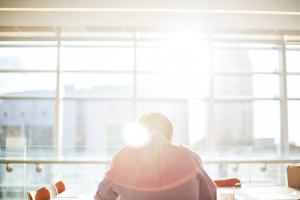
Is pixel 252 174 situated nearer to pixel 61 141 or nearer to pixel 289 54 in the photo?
pixel 289 54

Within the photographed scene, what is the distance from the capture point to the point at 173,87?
6.43 m

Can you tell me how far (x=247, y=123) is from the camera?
21.1ft

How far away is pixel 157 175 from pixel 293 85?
603cm

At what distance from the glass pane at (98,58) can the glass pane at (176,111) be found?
1014 millimetres

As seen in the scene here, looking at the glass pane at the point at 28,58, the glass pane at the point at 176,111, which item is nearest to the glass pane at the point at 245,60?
the glass pane at the point at 176,111

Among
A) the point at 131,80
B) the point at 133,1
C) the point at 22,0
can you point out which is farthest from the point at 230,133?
the point at 22,0

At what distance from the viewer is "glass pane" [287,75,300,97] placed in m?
6.49

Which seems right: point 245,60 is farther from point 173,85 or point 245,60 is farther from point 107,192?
point 107,192

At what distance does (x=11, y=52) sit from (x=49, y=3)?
319 cm

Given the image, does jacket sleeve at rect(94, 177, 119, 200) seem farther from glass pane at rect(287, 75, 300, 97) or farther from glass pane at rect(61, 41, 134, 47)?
glass pane at rect(287, 75, 300, 97)

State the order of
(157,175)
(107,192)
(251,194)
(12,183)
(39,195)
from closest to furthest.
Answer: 1. (157,175)
2. (107,192)
3. (251,194)
4. (39,195)
5. (12,183)

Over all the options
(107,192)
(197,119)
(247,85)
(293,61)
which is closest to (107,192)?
(107,192)

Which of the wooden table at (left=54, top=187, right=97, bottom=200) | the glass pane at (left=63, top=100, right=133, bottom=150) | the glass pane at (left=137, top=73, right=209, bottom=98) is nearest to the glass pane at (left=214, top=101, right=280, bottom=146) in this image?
the glass pane at (left=137, top=73, right=209, bottom=98)

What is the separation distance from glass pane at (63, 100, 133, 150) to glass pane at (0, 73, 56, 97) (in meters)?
0.58
